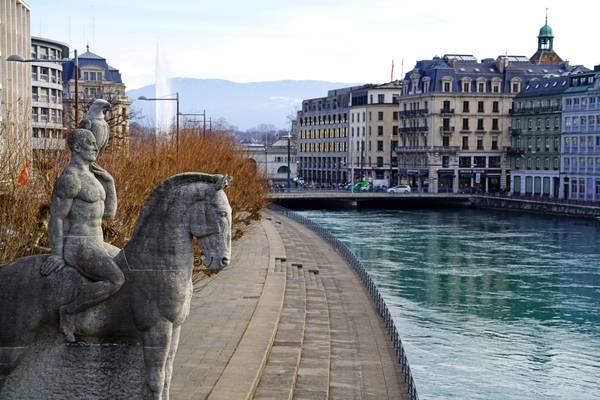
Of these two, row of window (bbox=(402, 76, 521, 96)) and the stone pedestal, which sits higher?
row of window (bbox=(402, 76, 521, 96))

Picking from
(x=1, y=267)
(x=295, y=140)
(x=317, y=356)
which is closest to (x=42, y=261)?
(x=1, y=267)

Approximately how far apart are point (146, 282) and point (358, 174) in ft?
474

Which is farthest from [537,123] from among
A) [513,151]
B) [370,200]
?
[370,200]

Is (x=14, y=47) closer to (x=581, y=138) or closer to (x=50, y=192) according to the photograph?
(x=50, y=192)

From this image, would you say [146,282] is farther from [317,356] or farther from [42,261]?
[317,356]

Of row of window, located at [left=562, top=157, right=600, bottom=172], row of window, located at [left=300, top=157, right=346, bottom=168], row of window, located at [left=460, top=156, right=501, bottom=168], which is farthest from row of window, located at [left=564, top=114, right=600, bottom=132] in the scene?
row of window, located at [left=300, top=157, right=346, bottom=168]

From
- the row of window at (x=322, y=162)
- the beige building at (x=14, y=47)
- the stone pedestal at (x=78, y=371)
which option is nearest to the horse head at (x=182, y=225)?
the stone pedestal at (x=78, y=371)

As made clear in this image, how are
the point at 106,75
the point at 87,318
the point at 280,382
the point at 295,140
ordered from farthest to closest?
1. the point at 295,140
2. the point at 106,75
3. the point at 280,382
4. the point at 87,318

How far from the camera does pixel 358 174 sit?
158m

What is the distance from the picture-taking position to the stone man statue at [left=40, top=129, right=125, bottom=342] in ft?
45.0

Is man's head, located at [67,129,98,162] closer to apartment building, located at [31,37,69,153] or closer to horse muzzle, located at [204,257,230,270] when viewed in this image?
horse muzzle, located at [204,257,230,270]

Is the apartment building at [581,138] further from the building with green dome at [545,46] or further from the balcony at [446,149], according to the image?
the building with green dome at [545,46]

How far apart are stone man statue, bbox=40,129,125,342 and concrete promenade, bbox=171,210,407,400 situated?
625cm

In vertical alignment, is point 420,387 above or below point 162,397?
A: below
